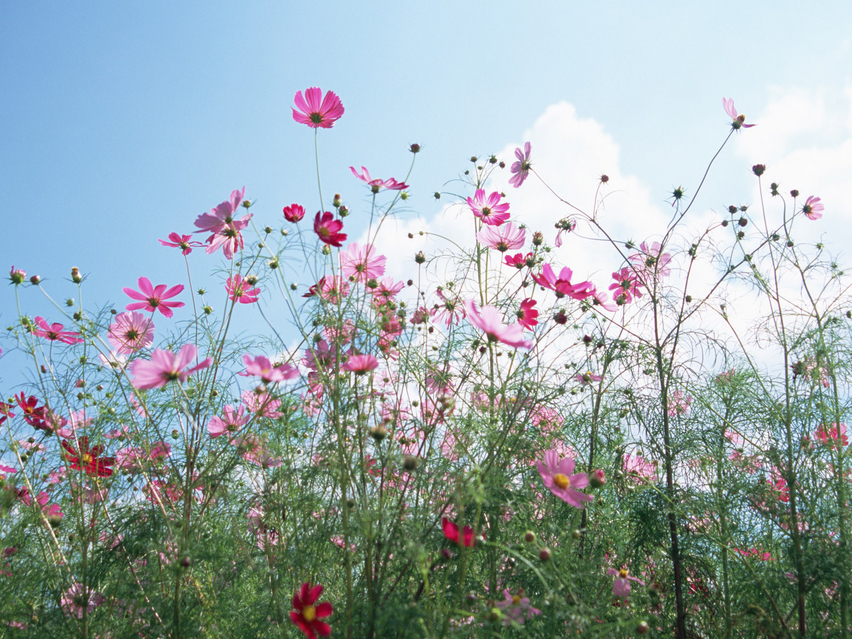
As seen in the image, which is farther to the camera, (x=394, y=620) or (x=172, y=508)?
(x=172, y=508)

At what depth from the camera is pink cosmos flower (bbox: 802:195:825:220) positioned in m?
2.02

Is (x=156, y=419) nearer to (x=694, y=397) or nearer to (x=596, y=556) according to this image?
(x=596, y=556)

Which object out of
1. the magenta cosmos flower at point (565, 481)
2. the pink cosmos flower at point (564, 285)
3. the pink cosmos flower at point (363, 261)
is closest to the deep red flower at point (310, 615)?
the magenta cosmos flower at point (565, 481)

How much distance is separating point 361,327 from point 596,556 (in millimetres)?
1025

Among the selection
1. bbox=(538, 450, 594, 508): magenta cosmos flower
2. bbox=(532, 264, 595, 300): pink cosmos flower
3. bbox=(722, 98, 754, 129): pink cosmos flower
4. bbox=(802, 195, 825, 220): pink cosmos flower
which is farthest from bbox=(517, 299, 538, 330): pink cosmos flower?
bbox=(802, 195, 825, 220): pink cosmos flower

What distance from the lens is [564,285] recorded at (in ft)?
4.38

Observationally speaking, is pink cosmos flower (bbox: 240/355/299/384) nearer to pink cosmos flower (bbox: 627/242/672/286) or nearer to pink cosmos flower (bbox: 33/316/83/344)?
pink cosmos flower (bbox: 33/316/83/344)

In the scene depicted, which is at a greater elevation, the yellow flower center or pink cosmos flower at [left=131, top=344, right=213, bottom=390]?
pink cosmos flower at [left=131, top=344, right=213, bottom=390]

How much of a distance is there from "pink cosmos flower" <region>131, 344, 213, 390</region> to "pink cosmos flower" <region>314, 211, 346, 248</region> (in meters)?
0.37

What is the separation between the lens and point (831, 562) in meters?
1.37

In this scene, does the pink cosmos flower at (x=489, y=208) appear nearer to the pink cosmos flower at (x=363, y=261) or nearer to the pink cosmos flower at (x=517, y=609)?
the pink cosmos flower at (x=363, y=261)

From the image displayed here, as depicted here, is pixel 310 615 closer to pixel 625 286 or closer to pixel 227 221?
pixel 227 221

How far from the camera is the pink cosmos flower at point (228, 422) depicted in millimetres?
1436

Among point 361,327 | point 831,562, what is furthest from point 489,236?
point 831,562
